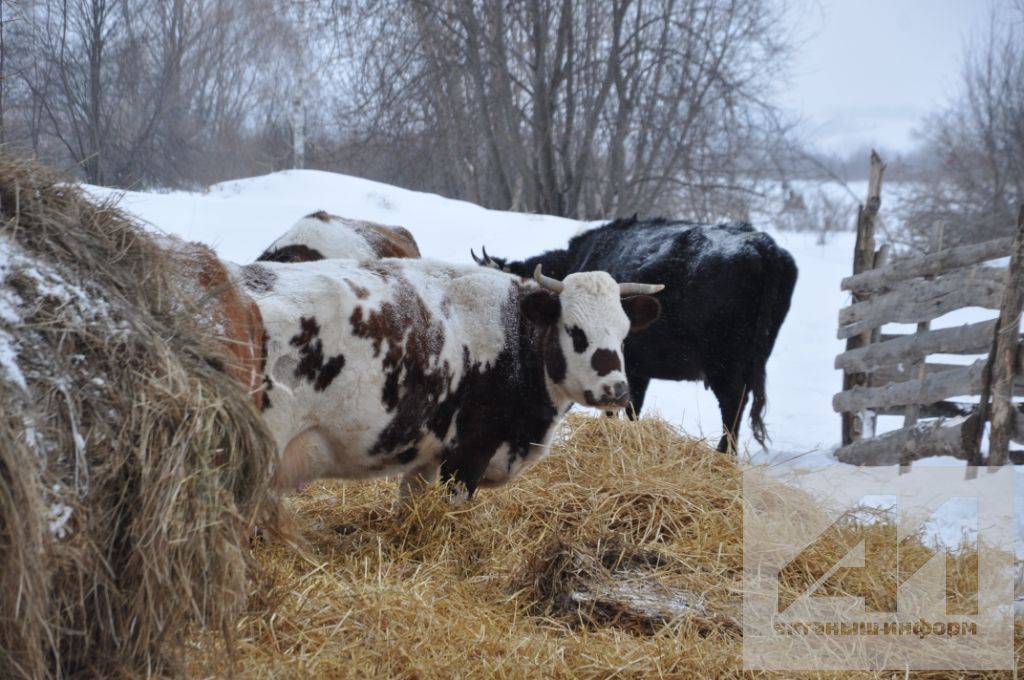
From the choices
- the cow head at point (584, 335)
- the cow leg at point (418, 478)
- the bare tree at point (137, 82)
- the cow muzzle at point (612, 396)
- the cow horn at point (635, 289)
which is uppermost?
the bare tree at point (137, 82)

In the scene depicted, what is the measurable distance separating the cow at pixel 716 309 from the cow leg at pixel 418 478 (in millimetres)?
2751

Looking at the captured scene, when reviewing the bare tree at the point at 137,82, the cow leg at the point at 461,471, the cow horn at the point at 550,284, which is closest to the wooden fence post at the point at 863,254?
the cow horn at the point at 550,284

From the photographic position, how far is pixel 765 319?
7383mm

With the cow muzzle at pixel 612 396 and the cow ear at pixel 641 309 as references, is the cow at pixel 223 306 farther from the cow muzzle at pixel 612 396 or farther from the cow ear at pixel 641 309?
the cow ear at pixel 641 309

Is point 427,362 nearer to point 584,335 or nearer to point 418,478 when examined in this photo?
point 418,478

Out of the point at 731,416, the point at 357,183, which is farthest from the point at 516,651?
the point at 357,183

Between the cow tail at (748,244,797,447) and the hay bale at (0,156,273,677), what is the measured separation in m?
→ 5.41

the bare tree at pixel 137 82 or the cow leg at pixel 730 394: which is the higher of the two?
the bare tree at pixel 137 82

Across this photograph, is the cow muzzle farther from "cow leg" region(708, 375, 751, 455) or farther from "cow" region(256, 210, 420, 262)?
"cow leg" region(708, 375, 751, 455)

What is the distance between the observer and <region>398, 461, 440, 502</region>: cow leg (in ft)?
15.0

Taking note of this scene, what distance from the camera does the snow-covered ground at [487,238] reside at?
377 inches

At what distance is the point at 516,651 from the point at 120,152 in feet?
21.2

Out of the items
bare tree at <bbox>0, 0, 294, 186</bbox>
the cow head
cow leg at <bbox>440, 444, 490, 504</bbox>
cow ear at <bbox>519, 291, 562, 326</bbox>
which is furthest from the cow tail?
bare tree at <bbox>0, 0, 294, 186</bbox>

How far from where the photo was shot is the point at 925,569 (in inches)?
171
